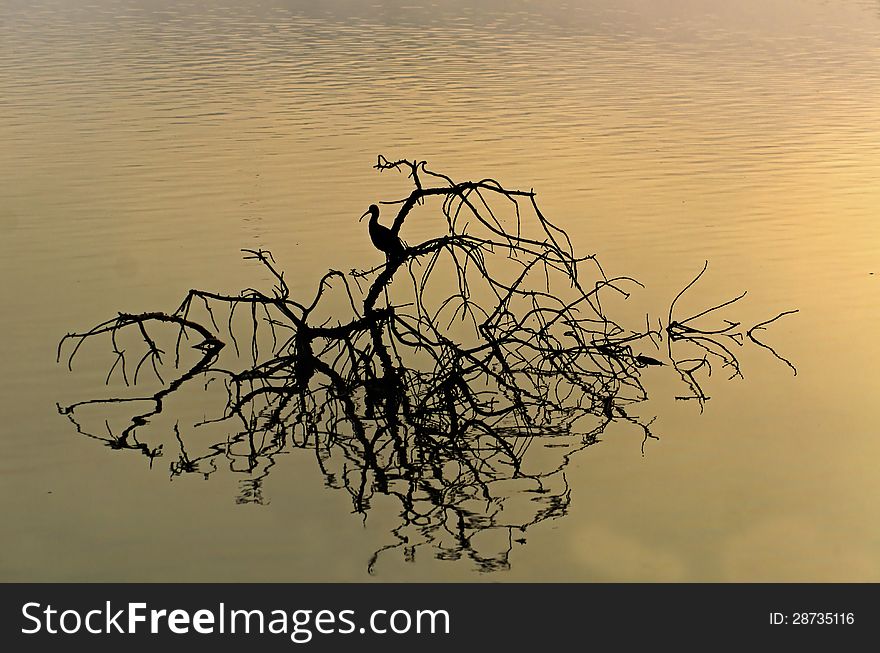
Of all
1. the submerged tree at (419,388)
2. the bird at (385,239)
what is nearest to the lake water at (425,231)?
the submerged tree at (419,388)

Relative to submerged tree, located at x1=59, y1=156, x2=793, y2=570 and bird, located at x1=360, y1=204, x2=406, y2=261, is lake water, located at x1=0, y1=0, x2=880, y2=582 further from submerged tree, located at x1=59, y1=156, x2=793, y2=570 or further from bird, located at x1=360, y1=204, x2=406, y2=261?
bird, located at x1=360, y1=204, x2=406, y2=261

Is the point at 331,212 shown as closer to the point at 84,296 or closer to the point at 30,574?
the point at 84,296

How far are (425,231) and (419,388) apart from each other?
3.47 metres

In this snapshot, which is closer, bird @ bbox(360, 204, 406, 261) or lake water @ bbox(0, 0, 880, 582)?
lake water @ bbox(0, 0, 880, 582)

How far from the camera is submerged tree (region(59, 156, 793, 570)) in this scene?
610 cm

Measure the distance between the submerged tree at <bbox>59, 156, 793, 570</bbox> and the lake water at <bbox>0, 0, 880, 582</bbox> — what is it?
14 centimetres

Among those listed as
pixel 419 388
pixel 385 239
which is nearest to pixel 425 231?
pixel 385 239

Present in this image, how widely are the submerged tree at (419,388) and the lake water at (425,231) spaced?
137 millimetres

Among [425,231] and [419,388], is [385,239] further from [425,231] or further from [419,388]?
[425,231]

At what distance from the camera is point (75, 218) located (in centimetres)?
1066

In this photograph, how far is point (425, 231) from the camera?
10523 mm

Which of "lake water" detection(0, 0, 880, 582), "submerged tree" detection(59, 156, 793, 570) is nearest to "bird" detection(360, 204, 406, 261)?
"submerged tree" detection(59, 156, 793, 570)
